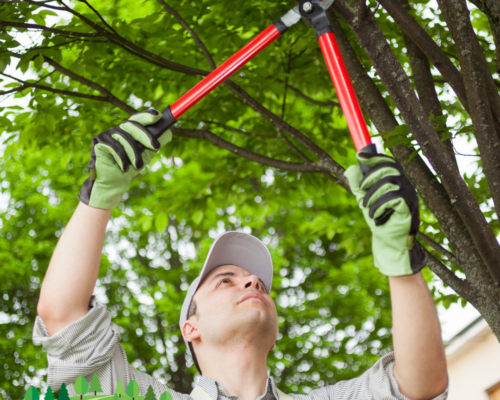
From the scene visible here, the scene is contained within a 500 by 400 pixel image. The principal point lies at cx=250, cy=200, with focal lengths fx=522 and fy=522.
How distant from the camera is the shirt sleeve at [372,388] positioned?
196 cm

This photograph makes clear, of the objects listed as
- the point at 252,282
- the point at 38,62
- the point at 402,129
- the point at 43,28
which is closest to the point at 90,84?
the point at 38,62

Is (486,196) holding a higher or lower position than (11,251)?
lower

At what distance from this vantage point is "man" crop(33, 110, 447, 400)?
1673 mm

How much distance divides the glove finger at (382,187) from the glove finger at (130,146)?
0.94 metres

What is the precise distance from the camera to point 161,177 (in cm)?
1125

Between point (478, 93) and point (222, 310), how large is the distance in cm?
152

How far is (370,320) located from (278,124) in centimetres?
881

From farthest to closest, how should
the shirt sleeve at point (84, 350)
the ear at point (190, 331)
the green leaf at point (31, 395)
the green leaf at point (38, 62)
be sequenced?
the green leaf at point (38, 62) → the ear at point (190, 331) → the shirt sleeve at point (84, 350) → the green leaf at point (31, 395)

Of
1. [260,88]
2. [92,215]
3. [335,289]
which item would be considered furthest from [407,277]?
[335,289]

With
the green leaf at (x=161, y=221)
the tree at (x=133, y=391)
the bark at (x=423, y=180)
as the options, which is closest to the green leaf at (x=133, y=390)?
the tree at (x=133, y=391)

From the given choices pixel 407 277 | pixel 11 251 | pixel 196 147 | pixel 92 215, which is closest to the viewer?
pixel 407 277

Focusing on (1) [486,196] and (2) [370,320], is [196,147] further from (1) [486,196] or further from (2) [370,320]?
(2) [370,320]

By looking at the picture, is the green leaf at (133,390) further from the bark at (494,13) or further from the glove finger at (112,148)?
the bark at (494,13)

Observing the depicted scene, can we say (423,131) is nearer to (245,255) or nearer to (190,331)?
(245,255)
